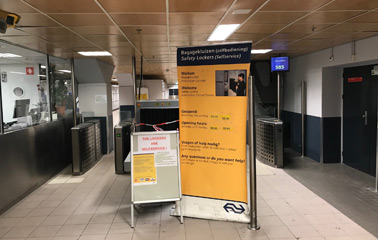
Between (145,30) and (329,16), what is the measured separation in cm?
246

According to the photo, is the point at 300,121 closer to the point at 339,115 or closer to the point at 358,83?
the point at 339,115

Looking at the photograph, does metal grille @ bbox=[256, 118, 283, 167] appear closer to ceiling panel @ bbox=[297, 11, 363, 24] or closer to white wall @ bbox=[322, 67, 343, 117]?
white wall @ bbox=[322, 67, 343, 117]

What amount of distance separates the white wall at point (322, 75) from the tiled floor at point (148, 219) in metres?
2.54

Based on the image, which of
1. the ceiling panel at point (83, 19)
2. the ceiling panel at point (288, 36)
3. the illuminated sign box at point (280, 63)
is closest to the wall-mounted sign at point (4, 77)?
the ceiling panel at point (83, 19)

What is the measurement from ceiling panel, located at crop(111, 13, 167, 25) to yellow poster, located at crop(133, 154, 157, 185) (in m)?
1.69

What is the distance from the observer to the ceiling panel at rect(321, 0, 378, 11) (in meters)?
3.23

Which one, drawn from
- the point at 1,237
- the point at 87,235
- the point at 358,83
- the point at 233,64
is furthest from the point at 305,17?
the point at 1,237

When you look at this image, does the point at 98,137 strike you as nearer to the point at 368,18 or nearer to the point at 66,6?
the point at 66,6

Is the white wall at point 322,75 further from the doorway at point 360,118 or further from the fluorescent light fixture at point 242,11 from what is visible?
the fluorescent light fixture at point 242,11

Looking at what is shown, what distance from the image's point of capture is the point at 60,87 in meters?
Result: 7.44

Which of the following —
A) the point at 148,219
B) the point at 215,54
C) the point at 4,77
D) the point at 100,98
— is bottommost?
the point at 148,219

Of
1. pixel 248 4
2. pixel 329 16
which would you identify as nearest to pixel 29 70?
pixel 248 4

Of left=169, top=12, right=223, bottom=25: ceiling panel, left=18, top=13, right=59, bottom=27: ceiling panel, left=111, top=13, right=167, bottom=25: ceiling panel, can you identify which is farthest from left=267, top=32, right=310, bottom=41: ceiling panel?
left=18, top=13, right=59, bottom=27: ceiling panel

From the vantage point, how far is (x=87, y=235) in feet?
11.6
